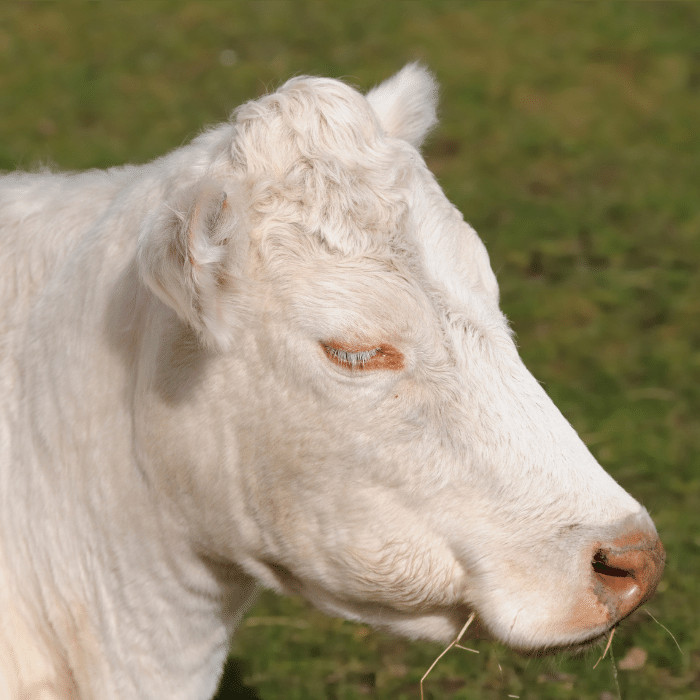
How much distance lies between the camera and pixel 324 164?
7.76 feet

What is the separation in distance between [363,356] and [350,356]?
0.10ft

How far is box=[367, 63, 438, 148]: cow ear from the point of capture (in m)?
2.88

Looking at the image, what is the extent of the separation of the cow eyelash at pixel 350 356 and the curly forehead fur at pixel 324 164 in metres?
0.25

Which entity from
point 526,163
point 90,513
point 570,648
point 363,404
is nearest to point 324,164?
point 363,404

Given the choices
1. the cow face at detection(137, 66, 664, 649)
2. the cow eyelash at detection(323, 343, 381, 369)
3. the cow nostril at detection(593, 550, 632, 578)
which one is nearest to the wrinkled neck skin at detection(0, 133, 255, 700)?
the cow face at detection(137, 66, 664, 649)

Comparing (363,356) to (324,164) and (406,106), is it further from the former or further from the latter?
(406,106)

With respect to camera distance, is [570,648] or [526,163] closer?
[570,648]

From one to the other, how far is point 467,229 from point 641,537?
36.2 inches

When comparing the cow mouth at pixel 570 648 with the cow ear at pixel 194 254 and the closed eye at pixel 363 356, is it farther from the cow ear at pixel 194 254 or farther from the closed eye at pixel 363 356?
the cow ear at pixel 194 254

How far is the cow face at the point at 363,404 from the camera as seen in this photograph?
2.27 meters

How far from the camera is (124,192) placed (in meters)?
2.70

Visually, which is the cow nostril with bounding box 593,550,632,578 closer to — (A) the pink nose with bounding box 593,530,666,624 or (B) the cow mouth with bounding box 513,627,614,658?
(A) the pink nose with bounding box 593,530,666,624

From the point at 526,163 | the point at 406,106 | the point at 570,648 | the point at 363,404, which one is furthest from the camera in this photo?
the point at 526,163

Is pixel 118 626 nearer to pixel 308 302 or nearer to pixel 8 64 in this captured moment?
pixel 308 302
